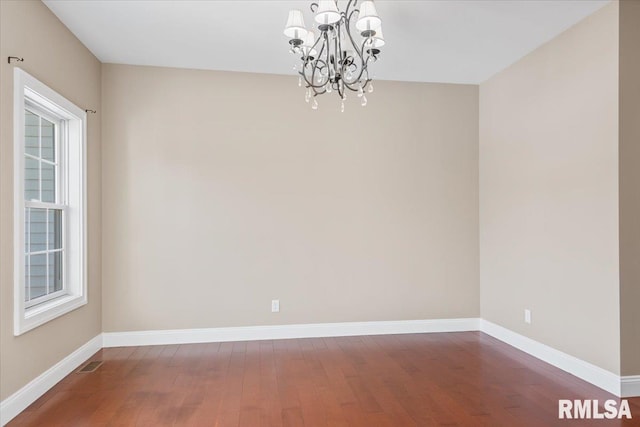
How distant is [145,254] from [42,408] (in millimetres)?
1695

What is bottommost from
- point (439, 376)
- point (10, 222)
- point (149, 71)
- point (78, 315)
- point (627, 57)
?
point (439, 376)

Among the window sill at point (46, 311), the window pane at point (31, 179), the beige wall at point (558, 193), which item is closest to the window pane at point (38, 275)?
the window sill at point (46, 311)

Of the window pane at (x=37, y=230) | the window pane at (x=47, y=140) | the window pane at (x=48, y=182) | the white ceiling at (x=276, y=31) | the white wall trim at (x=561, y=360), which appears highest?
the white ceiling at (x=276, y=31)

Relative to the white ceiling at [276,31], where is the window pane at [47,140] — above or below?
below

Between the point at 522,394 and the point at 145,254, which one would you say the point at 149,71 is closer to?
the point at 145,254

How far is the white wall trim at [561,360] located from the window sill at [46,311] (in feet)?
13.4

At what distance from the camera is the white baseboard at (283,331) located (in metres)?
4.21

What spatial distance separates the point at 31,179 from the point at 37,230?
0.40 m

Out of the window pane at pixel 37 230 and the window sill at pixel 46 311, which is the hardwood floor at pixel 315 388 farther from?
the window pane at pixel 37 230

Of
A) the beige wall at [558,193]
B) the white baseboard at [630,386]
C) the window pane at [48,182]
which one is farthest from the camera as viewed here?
the window pane at [48,182]

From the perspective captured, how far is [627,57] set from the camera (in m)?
3.03

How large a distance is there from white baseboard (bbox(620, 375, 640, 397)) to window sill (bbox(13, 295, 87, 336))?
413 cm

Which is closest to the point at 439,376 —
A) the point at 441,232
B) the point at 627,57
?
the point at 441,232

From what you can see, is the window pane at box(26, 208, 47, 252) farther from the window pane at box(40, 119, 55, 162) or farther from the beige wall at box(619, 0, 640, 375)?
the beige wall at box(619, 0, 640, 375)
